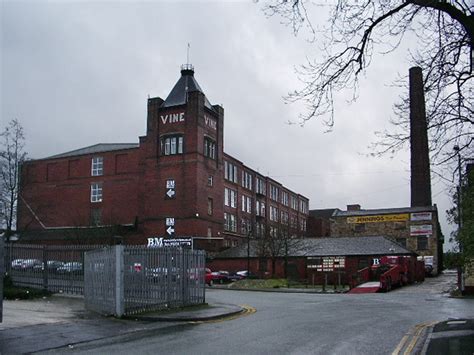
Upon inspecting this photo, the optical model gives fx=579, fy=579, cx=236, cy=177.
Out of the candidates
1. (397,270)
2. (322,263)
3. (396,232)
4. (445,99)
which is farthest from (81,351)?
(396,232)

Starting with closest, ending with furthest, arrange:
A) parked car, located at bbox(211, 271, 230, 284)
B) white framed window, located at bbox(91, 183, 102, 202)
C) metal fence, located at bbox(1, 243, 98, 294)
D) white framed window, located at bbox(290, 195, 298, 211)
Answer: metal fence, located at bbox(1, 243, 98, 294) → parked car, located at bbox(211, 271, 230, 284) → white framed window, located at bbox(91, 183, 102, 202) → white framed window, located at bbox(290, 195, 298, 211)

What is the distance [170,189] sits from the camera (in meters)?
64.8

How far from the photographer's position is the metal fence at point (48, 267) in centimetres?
2261

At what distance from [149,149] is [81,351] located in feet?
186

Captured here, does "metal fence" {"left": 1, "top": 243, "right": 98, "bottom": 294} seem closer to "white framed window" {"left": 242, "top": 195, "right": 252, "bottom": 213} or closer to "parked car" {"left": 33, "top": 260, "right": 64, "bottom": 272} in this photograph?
"parked car" {"left": 33, "top": 260, "right": 64, "bottom": 272}

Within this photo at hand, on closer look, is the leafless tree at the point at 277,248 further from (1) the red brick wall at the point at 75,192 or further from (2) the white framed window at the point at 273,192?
(2) the white framed window at the point at 273,192

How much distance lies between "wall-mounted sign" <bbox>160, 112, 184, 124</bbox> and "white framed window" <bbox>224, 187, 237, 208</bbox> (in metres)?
14.3

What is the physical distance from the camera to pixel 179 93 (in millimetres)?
67000

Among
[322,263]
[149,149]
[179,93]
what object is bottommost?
[322,263]

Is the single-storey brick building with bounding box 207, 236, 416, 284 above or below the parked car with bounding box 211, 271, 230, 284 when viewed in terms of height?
above

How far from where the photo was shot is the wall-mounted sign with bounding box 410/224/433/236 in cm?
6888

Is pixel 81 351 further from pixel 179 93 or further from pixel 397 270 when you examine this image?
pixel 179 93

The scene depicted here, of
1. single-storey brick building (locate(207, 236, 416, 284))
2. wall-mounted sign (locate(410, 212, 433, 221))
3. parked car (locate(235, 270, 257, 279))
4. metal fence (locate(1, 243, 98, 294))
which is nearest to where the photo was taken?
metal fence (locate(1, 243, 98, 294))

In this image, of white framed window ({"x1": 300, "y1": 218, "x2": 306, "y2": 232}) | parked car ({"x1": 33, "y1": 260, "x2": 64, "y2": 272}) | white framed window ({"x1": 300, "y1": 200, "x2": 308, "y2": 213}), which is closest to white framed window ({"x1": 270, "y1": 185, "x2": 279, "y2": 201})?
white framed window ({"x1": 300, "y1": 218, "x2": 306, "y2": 232})
